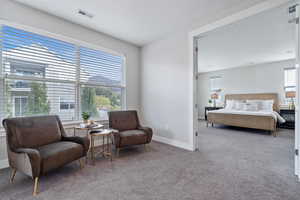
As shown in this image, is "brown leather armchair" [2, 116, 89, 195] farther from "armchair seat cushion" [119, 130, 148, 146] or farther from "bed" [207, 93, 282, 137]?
"bed" [207, 93, 282, 137]

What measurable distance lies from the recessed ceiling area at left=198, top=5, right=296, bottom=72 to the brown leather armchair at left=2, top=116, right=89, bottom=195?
326cm

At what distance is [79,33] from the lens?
121 inches

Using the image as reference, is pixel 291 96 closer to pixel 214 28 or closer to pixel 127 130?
pixel 214 28

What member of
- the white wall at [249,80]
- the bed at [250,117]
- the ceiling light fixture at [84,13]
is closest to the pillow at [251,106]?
the bed at [250,117]

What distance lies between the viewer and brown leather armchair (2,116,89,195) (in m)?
1.65

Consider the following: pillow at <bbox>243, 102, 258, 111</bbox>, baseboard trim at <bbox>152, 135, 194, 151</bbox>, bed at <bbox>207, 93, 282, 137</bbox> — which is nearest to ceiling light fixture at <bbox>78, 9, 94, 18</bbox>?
baseboard trim at <bbox>152, 135, 194, 151</bbox>

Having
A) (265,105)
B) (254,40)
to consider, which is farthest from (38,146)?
(265,105)

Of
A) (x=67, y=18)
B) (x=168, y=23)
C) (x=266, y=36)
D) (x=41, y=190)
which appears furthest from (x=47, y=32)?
(x=266, y=36)

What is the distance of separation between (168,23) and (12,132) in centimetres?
315

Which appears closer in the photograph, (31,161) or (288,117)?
(31,161)

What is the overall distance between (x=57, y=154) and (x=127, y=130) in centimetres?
150

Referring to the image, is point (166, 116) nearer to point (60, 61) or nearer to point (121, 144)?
point (121, 144)

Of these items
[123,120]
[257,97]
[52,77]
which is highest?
[52,77]

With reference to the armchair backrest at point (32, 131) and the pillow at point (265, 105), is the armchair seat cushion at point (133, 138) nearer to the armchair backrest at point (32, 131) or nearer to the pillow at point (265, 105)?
the armchair backrest at point (32, 131)
